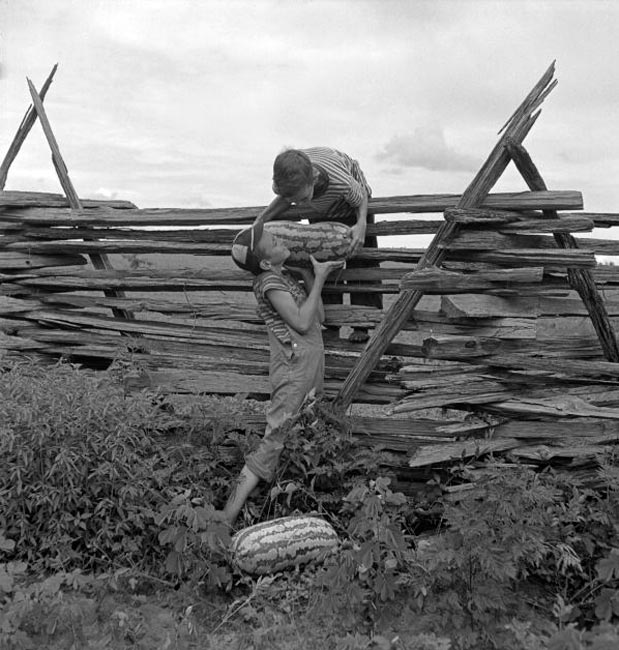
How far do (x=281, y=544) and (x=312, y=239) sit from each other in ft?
6.05

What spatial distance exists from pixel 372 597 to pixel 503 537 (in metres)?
0.76

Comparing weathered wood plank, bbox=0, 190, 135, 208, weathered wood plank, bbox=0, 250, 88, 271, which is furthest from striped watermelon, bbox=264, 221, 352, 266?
weathered wood plank, bbox=0, 250, 88, 271

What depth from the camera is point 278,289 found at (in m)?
4.86

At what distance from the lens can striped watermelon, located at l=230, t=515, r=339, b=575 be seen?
4516 millimetres

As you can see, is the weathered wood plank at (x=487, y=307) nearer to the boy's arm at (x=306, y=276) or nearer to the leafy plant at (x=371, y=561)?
the boy's arm at (x=306, y=276)

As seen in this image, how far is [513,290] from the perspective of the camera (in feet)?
16.8

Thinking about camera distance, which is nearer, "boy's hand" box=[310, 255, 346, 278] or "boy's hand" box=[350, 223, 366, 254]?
"boy's hand" box=[310, 255, 346, 278]

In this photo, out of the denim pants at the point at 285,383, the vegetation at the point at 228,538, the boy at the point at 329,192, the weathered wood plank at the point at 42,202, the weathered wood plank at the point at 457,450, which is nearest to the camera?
the vegetation at the point at 228,538

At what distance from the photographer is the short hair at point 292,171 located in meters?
4.58

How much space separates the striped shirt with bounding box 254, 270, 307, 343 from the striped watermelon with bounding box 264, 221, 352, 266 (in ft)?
0.57

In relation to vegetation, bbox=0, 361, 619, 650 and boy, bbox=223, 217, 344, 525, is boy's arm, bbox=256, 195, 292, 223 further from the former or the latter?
vegetation, bbox=0, 361, 619, 650

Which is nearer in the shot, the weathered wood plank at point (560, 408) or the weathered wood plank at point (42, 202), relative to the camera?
the weathered wood plank at point (560, 408)

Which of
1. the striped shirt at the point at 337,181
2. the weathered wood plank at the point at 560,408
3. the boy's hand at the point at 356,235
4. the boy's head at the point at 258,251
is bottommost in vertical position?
the weathered wood plank at the point at 560,408

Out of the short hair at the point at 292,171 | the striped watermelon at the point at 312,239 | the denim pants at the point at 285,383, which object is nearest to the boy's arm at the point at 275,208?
the striped watermelon at the point at 312,239
